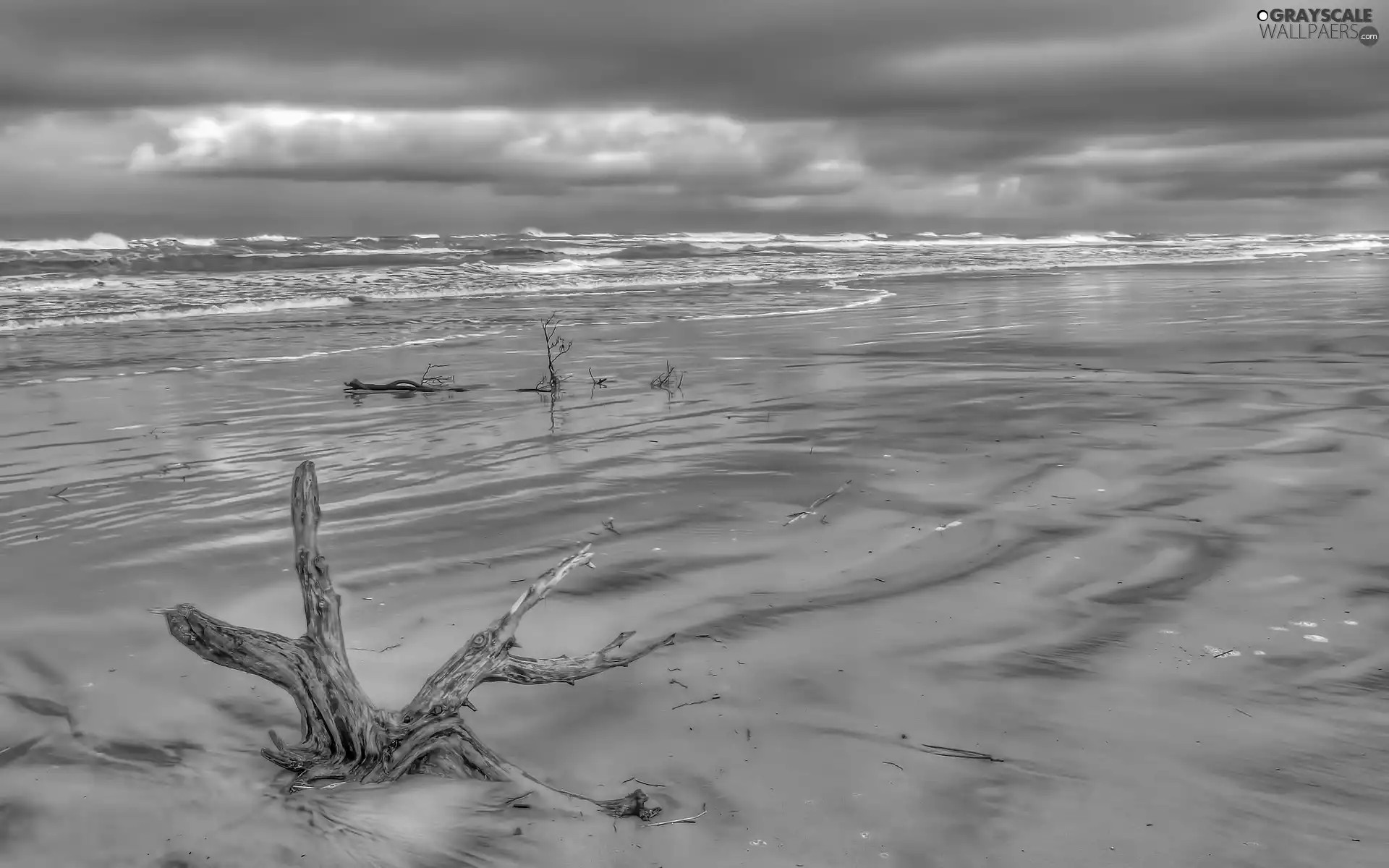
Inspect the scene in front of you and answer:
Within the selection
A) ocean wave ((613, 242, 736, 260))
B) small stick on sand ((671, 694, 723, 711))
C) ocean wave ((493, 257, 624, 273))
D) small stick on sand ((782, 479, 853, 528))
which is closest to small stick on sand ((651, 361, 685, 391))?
small stick on sand ((782, 479, 853, 528))

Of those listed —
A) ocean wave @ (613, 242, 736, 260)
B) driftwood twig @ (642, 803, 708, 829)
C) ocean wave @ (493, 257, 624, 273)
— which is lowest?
driftwood twig @ (642, 803, 708, 829)

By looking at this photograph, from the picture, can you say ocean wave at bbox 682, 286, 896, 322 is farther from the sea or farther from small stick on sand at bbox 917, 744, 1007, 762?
small stick on sand at bbox 917, 744, 1007, 762

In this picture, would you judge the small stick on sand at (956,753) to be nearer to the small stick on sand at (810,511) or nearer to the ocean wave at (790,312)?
the small stick on sand at (810,511)

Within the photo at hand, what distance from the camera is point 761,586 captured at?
3.91 metres

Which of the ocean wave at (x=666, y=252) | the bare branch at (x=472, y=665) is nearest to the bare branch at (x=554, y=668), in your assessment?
the bare branch at (x=472, y=665)

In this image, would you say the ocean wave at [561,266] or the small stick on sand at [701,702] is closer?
the small stick on sand at [701,702]

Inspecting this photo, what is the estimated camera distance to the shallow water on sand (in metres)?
2.37

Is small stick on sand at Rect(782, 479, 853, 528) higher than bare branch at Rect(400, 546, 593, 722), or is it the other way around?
bare branch at Rect(400, 546, 593, 722)

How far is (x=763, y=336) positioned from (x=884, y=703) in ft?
33.3

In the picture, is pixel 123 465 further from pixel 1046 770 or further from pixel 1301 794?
pixel 1301 794

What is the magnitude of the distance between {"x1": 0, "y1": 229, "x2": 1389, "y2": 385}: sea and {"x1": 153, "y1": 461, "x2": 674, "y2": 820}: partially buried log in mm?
9253

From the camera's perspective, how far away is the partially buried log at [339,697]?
95.5 inches

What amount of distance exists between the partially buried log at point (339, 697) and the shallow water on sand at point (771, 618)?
91 millimetres

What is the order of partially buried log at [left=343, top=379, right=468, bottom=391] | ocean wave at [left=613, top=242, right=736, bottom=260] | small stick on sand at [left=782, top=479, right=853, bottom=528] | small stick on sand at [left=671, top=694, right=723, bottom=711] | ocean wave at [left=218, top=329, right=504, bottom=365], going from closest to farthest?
small stick on sand at [left=671, top=694, right=723, bottom=711] → small stick on sand at [left=782, top=479, right=853, bottom=528] → partially buried log at [left=343, top=379, right=468, bottom=391] → ocean wave at [left=218, top=329, right=504, bottom=365] → ocean wave at [left=613, top=242, right=736, bottom=260]
